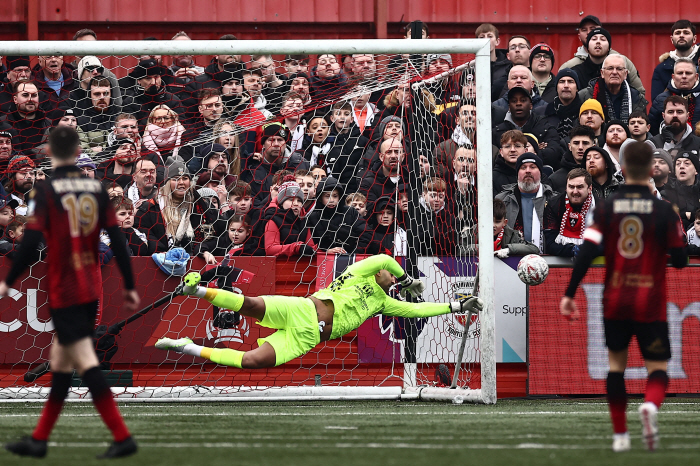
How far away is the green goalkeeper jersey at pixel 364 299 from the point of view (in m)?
8.05

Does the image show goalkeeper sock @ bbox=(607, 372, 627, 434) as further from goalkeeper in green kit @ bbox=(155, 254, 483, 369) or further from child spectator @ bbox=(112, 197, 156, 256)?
child spectator @ bbox=(112, 197, 156, 256)

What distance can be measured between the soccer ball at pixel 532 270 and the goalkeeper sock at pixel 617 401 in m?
3.29

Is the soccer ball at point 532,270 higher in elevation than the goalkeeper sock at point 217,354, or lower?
higher

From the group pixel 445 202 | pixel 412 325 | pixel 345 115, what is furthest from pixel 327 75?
pixel 412 325

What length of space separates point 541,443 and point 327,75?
5428mm

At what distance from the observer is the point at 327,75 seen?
9375 millimetres

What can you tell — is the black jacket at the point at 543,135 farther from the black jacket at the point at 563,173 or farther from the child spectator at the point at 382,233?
the child spectator at the point at 382,233

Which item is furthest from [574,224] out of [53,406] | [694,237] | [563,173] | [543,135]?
[53,406]

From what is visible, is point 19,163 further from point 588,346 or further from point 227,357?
point 588,346

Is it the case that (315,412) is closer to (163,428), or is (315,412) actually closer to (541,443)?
(163,428)

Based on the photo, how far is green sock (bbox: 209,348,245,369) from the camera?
24.7ft

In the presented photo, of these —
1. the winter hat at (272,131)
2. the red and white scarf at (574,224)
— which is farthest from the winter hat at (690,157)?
the winter hat at (272,131)

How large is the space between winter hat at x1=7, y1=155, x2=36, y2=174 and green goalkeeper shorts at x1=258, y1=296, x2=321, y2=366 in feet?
8.81

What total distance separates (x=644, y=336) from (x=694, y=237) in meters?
4.68
